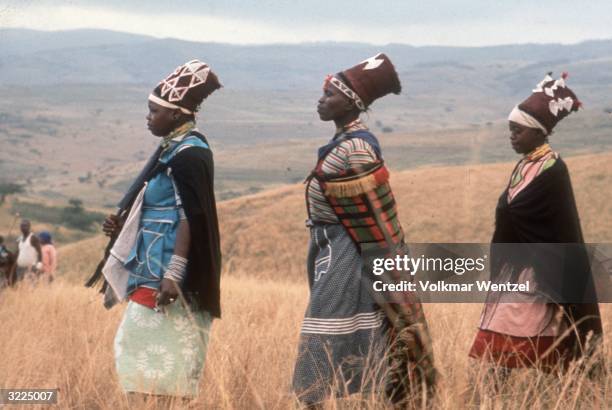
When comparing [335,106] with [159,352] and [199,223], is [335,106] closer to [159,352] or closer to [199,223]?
[199,223]

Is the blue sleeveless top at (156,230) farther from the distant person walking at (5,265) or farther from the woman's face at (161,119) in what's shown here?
the distant person walking at (5,265)

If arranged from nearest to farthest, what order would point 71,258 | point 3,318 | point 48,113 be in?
point 3,318 < point 71,258 < point 48,113

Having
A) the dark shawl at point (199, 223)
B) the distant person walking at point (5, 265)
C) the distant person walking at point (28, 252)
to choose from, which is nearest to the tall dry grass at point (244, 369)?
the dark shawl at point (199, 223)

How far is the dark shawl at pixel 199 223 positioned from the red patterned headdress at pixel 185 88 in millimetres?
254

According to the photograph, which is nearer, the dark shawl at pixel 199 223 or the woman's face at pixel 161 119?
the dark shawl at pixel 199 223

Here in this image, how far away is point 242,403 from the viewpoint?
479 centimetres

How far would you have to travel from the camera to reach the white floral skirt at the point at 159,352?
4605 millimetres

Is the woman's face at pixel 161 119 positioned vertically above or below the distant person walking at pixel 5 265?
above

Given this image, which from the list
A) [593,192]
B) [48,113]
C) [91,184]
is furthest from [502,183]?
[48,113]

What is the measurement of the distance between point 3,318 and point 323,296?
4263 millimetres

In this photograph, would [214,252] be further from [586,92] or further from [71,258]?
[586,92]

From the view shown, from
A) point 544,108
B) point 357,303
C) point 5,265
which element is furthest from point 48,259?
point 357,303

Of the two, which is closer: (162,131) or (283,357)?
(162,131)

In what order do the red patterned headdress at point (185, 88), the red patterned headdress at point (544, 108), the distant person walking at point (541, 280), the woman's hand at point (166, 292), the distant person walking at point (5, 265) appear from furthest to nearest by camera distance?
the distant person walking at point (5, 265)
the red patterned headdress at point (544, 108)
the distant person walking at point (541, 280)
the red patterned headdress at point (185, 88)
the woman's hand at point (166, 292)
